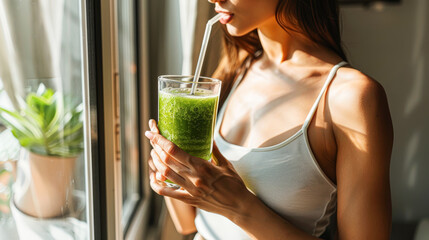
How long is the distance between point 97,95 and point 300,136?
667 mm

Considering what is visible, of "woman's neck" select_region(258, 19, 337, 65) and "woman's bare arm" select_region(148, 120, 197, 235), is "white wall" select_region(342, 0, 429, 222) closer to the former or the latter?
"woman's neck" select_region(258, 19, 337, 65)

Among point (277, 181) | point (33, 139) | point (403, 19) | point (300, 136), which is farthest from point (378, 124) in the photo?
point (403, 19)

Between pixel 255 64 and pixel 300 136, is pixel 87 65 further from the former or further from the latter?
pixel 300 136

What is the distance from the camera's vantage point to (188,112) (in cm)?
86

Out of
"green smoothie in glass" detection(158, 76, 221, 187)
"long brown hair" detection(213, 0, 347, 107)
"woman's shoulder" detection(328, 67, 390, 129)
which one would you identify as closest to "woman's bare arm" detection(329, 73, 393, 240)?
"woman's shoulder" detection(328, 67, 390, 129)

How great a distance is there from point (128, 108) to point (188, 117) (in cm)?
144

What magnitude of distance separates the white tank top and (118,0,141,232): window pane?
3.91 feet

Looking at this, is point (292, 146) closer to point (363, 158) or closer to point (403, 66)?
point (363, 158)

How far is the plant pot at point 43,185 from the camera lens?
0.95 metres

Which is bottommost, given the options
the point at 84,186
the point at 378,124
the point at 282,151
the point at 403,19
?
the point at 84,186

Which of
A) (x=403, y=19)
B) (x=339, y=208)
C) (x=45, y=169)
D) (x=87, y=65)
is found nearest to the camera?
(x=339, y=208)

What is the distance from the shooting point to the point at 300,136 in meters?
0.98

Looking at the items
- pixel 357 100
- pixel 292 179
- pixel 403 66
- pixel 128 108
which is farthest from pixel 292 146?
pixel 128 108

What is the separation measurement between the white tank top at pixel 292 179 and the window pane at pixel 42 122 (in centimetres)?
49
